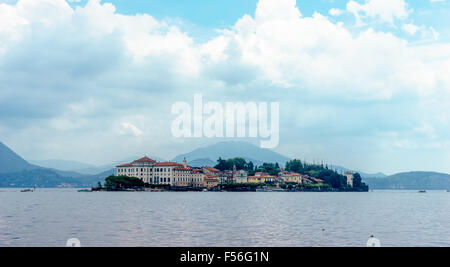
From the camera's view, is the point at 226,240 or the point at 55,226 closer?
the point at 226,240

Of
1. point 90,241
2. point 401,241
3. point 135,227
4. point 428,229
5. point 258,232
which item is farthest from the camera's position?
point 428,229

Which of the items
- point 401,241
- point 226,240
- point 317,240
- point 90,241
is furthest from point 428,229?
point 90,241
